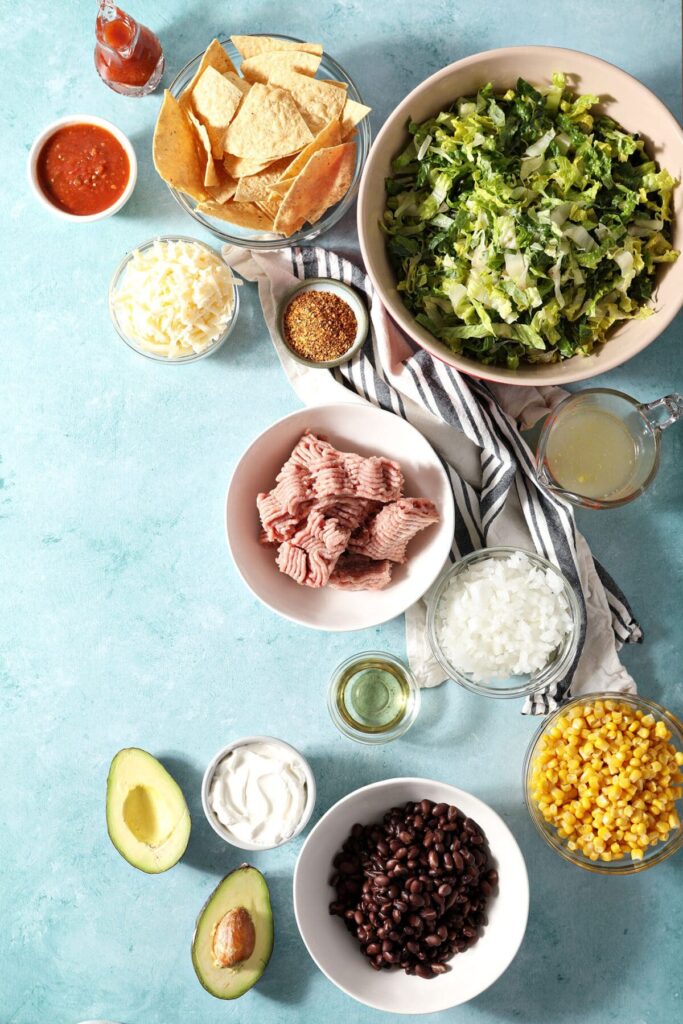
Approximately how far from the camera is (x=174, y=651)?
9.05 ft

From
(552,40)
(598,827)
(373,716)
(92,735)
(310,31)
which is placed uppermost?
(552,40)

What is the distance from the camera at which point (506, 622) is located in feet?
8.11

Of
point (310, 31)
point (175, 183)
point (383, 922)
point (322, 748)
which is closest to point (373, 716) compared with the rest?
point (322, 748)

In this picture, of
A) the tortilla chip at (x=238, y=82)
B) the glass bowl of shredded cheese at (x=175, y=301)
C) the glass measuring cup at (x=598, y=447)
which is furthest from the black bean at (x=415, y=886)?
the tortilla chip at (x=238, y=82)

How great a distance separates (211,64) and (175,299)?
0.65 m

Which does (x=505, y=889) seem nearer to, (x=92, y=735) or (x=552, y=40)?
(x=92, y=735)

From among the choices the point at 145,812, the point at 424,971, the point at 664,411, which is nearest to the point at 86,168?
the point at 664,411

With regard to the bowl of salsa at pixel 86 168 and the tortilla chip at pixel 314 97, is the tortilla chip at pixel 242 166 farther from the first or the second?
the bowl of salsa at pixel 86 168

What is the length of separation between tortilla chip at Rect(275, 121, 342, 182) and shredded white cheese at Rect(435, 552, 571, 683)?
4.14 feet

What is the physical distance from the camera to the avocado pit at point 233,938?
8.35 ft

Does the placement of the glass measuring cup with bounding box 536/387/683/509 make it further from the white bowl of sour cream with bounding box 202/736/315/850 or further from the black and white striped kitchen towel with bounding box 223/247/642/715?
the white bowl of sour cream with bounding box 202/736/315/850

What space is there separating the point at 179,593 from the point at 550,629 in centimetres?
116

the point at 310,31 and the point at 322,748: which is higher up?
the point at 310,31

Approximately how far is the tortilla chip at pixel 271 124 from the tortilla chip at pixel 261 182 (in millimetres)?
55
